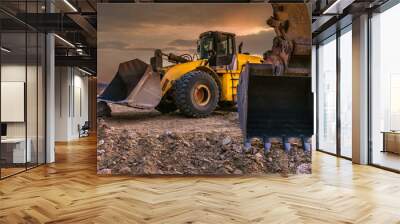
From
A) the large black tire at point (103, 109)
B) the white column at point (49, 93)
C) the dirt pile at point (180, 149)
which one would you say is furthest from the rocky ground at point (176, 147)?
the white column at point (49, 93)

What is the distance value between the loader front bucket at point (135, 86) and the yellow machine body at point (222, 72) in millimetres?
183

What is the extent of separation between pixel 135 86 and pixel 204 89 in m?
1.22

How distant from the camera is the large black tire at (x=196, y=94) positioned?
22.0ft

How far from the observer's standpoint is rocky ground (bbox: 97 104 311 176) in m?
6.74

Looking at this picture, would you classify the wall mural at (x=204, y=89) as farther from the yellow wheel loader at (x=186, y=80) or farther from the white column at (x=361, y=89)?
the white column at (x=361, y=89)

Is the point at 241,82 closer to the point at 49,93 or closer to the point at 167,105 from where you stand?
the point at 167,105

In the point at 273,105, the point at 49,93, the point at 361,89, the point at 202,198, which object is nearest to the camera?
the point at 202,198

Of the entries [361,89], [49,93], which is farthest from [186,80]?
[361,89]

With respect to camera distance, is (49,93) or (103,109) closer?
(103,109)

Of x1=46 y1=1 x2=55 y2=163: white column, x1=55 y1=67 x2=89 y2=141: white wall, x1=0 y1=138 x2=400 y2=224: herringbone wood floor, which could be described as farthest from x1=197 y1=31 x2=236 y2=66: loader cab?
x1=55 y1=67 x2=89 y2=141: white wall

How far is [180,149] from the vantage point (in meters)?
6.76

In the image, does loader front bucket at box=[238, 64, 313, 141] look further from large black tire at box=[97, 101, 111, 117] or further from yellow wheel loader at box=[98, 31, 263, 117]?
large black tire at box=[97, 101, 111, 117]

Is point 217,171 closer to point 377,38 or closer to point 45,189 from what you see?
point 45,189

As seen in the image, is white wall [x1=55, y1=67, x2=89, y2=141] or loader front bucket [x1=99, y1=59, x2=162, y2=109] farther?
white wall [x1=55, y1=67, x2=89, y2=141]
